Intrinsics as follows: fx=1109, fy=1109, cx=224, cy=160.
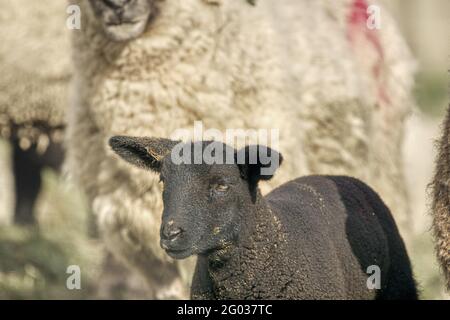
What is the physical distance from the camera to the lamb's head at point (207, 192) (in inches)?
160

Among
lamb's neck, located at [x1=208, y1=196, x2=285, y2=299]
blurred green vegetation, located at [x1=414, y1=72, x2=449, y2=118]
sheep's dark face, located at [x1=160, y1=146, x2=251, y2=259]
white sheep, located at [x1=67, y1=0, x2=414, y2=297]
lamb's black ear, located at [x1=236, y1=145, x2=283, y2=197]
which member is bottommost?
lamb's neck, located at [x1=208, y1=196, x2=285, y2=299]

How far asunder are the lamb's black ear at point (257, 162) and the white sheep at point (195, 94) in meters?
1.45

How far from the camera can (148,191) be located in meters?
5.80

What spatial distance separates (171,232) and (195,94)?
192 cm

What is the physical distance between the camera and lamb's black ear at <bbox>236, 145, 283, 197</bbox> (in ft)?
14.0

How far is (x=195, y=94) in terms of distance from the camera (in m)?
5.84

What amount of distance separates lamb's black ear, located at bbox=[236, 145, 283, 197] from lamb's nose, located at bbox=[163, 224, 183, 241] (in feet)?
1.34

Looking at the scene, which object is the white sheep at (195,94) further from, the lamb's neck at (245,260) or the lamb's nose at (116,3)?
the lamb's neck at (245,260)

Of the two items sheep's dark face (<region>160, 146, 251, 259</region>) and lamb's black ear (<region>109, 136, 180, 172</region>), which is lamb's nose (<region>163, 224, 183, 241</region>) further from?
lamb's black ear (<region>109, 136, 180, 172</region>)

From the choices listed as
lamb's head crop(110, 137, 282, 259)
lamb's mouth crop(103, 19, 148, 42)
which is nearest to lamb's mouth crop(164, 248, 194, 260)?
lamb's head crop(110, 137, 282, 259)

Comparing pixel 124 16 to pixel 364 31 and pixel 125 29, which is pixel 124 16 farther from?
pixel 364 31

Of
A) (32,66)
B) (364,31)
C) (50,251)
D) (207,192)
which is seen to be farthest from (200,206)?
(50,251)

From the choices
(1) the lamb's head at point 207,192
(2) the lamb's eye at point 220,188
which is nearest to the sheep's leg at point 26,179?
(1) the lamb's head at point 207,192

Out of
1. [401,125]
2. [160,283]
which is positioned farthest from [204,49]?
[401,125]
